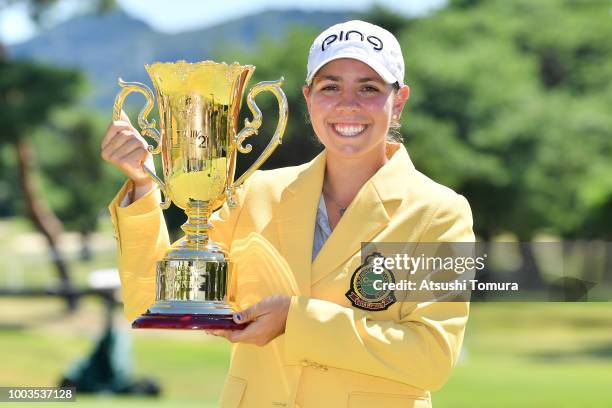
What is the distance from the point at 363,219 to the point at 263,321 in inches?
10.0

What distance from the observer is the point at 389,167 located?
6.90 feet

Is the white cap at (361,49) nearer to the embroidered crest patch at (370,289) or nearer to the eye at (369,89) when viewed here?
the eye at (369,89)

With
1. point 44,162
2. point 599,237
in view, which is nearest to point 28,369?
point 44,162

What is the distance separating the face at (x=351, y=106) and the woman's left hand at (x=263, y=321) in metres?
0.29

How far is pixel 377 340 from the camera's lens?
6.37 feet

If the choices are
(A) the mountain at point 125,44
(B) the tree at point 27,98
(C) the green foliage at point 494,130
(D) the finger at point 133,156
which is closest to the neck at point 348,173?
(D) the finger at point 133,156

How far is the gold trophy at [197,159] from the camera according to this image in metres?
2.10

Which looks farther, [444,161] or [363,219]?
[444,161]

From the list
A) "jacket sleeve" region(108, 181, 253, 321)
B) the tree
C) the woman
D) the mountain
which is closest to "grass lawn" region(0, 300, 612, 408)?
the tree

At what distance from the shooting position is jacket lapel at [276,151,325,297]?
2027 mm

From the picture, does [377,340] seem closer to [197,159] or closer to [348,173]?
[348,173]

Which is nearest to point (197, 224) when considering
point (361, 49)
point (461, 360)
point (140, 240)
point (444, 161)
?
point (140, 240)

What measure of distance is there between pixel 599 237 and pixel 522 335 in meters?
4.40

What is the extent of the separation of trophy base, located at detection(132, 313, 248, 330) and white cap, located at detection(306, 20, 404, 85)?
0.44m
